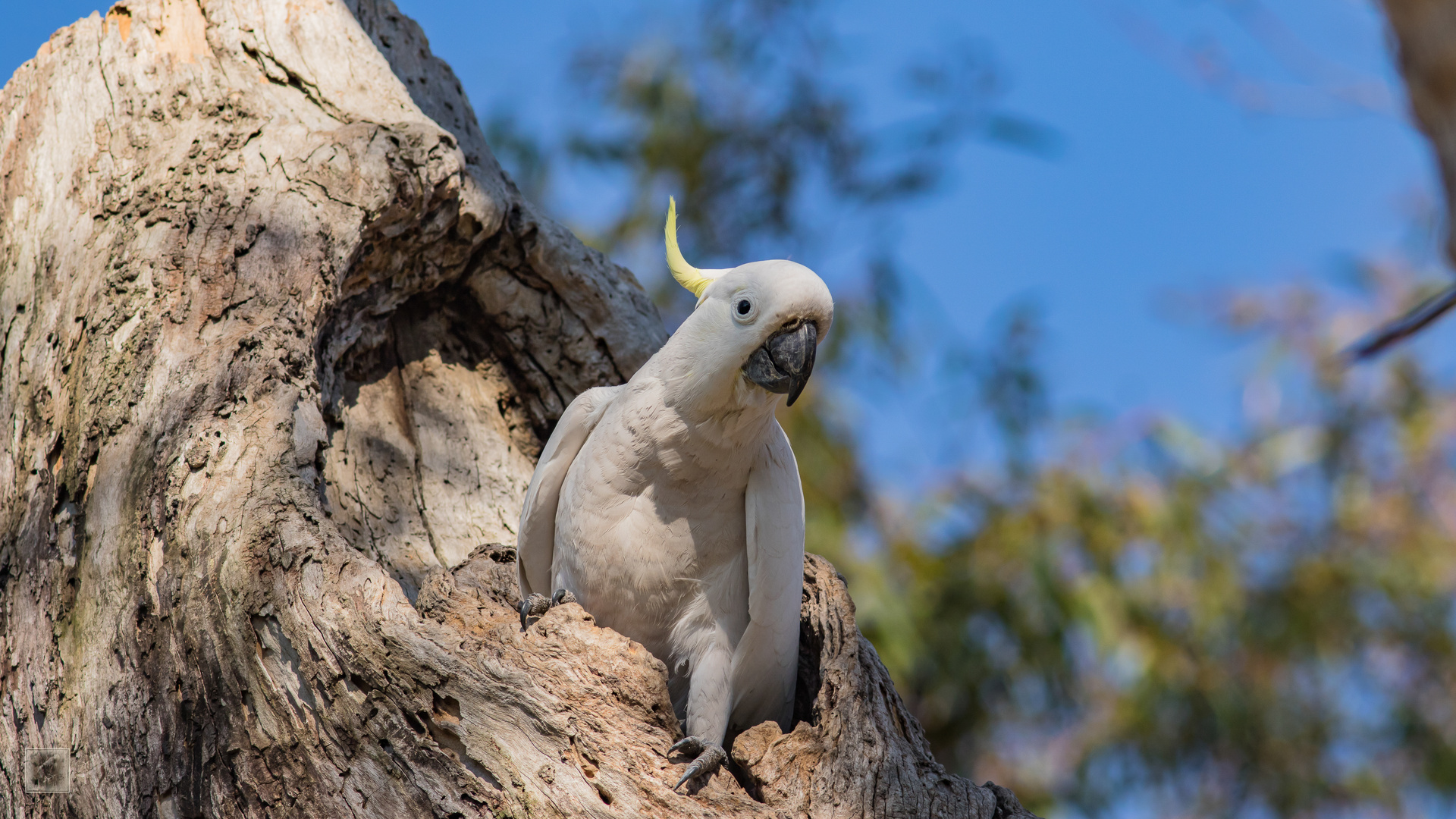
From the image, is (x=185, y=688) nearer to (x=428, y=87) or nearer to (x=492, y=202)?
(x=492, y=202)

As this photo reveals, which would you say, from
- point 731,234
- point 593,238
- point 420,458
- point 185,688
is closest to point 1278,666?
point 731,234

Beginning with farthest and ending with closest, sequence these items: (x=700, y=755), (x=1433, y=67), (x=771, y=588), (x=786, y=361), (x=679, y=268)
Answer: (x=679, y=268)
(x=771, y=588)
(x=786, y=361)
(x=700, y=755)
(x=1433, y=67)

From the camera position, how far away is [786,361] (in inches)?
85.1

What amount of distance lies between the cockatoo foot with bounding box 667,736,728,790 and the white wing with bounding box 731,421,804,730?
35cm

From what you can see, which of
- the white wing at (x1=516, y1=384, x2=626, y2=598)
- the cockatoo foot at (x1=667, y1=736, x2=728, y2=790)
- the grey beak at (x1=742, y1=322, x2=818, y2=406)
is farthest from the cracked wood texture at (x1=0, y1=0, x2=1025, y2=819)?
the grey beak at (x1=742, y1=322, x2=818, y2=406)

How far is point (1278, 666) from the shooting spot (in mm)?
6125

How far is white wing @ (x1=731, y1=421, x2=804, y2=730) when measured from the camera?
234 centimetres

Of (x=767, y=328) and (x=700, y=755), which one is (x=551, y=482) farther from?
Answer: (x=700, y=755)

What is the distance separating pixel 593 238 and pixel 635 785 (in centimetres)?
540

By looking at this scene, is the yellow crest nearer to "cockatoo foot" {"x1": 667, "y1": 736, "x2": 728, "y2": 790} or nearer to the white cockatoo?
the white cockatoo

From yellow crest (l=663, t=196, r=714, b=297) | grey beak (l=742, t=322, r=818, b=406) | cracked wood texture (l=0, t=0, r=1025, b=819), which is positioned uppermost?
yellow crest (l=663, t=196, r=714, b=297)

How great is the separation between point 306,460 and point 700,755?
3.14ft

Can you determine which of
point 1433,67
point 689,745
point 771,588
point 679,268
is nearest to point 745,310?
point 679,268

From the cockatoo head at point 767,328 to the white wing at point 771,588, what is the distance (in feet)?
0.73
